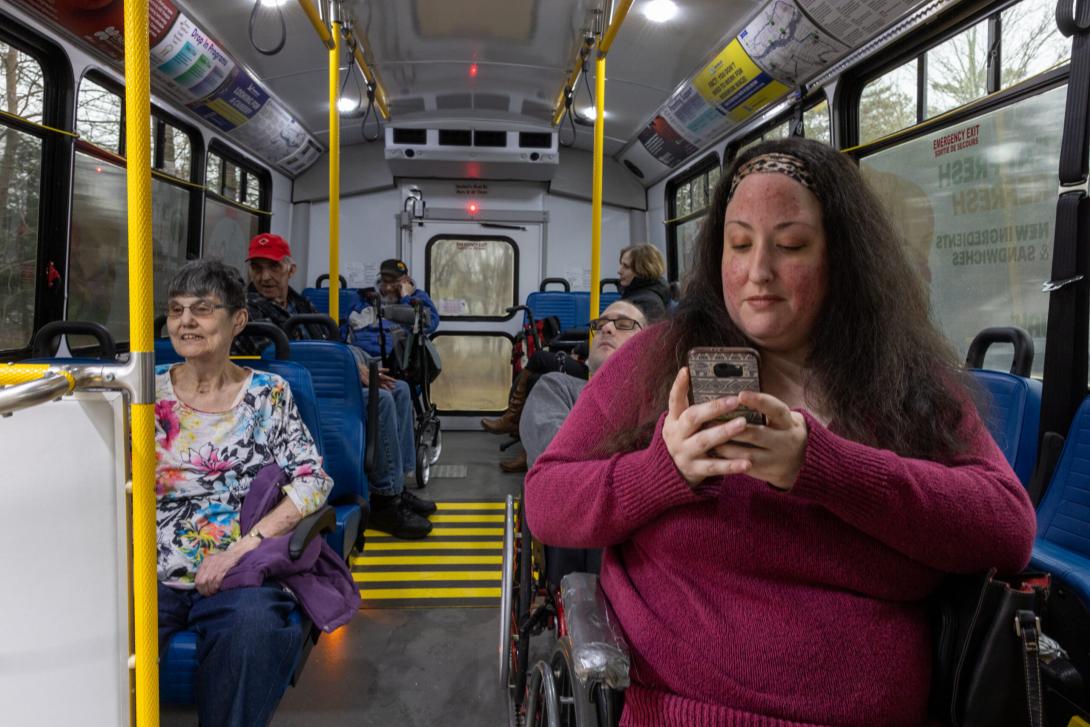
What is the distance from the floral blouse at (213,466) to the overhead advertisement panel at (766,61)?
11.0 feet

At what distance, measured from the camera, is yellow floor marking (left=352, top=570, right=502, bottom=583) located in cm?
336

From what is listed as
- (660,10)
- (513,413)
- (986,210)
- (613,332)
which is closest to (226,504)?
(613,332)

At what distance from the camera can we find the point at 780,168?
1.09 m

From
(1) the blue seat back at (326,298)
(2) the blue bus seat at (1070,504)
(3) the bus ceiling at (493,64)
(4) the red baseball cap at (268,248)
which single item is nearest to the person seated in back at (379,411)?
(4) the red baseball cap at (268,248)

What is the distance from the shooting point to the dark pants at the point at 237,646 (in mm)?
1565

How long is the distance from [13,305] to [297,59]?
2.61 metres

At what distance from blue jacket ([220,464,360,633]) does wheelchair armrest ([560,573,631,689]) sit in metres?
0.92

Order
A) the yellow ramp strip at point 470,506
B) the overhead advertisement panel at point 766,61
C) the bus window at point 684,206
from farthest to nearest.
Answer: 1. the bus window at point 684,206
2. the yellow ramp strip at point 470,506
3. the overhead advertisement panel at point 766,61

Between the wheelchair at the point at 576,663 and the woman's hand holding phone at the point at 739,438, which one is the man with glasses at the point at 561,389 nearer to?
the wheelchair at the point at 576,663

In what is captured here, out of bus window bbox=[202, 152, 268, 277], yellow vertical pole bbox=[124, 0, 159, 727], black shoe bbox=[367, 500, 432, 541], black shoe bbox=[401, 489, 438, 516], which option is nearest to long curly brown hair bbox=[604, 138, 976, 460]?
yellow vertical pole bbox=[124, 0, 159, 727]

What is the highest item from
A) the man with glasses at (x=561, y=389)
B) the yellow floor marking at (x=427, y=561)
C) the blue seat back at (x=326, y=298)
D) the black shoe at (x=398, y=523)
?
the blue seat back at (x=326, y=298)

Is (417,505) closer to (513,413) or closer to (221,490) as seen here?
(513,413)

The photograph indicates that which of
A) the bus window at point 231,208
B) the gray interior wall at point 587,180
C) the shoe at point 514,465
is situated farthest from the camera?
the gray interior wall at point 587,180

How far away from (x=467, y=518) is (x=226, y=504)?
254cm
